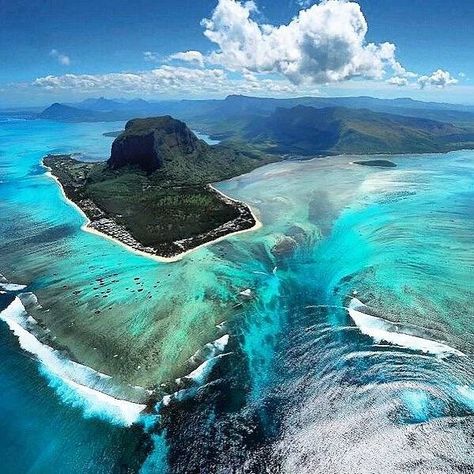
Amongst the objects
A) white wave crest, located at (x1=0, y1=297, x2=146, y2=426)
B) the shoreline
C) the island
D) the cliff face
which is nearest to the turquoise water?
white wave crest, located at (x1=0, y1=297, x2=146, y2=426)

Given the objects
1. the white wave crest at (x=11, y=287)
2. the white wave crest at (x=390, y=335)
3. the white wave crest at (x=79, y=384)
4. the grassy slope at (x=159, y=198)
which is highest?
the white wave crest at (x=390, y=335)

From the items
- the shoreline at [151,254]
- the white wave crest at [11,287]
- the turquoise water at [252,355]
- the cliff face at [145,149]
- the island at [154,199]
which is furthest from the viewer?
the cliff face at [145,149]

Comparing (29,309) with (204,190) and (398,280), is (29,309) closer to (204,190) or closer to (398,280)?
(398,280)

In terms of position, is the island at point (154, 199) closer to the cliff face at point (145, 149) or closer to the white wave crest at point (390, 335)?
the cliff face at point (145, 149)

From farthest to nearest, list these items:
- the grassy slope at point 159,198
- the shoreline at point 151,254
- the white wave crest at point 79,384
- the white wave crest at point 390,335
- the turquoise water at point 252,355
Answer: the grassy slope at point 159,198, the shoreline at point 151,254, the white wave crest at point 390,335, the white wave crest at point 79,384, the turquoise water at point 252,355

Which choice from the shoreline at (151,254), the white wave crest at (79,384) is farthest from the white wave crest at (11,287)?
the shoreline at (151,254)

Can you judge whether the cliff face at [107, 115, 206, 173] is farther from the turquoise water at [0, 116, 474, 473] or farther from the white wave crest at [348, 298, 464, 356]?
the white wave crest at [348, 298, 464, 356]
